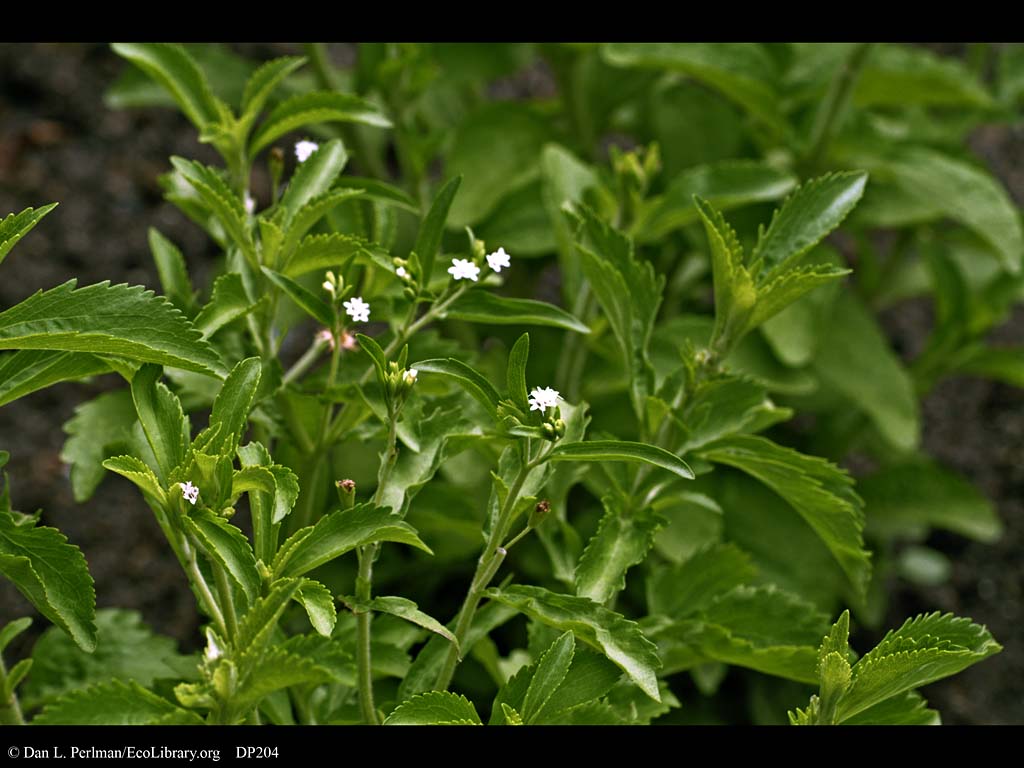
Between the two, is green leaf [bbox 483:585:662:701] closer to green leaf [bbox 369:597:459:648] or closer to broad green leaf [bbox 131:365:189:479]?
green leaf [bbox 369:597:459:648]

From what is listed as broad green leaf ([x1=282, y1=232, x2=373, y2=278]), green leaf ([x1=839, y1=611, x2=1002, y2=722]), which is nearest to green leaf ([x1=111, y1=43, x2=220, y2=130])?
broad green leaf ([x1=282, y1=232, x2=373, y2=278])

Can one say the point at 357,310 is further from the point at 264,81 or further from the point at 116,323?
the point at 264,81

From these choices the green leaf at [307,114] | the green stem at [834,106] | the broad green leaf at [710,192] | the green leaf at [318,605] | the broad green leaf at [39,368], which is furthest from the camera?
the green stem at [834,106]

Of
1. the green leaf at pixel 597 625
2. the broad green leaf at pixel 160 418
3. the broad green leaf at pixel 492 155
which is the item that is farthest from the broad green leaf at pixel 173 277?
the broad green leaf at pixel 492 155

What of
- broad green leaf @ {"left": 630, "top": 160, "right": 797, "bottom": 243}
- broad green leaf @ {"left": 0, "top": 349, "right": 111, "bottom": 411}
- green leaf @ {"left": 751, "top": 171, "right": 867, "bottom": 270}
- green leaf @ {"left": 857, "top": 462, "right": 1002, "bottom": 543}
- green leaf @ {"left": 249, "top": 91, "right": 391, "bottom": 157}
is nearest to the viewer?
broad green leaf @ {"left": 0, "top": 349, "right": 111, "bottom": 411}

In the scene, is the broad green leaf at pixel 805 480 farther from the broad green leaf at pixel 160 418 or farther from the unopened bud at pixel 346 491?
the broad green leaf at pixel 160 418
